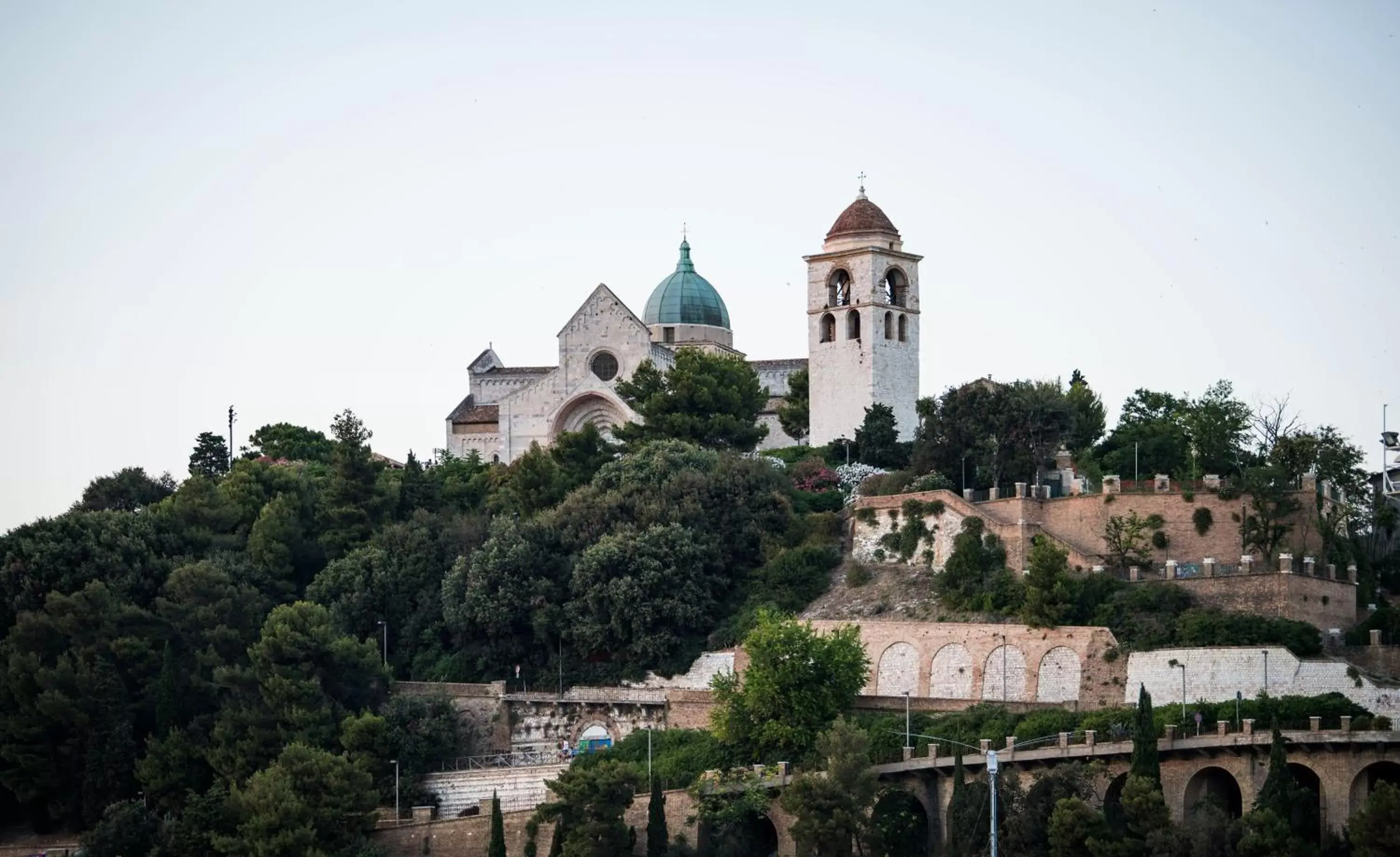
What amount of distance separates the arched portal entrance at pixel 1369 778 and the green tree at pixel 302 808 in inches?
924

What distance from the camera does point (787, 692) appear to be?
208 feet

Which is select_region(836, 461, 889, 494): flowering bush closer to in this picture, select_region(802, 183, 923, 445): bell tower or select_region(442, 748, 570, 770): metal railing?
select_region(802, 183, 923, 445): bell tower

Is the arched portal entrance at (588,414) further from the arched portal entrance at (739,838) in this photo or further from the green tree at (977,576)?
the arched portal entrance at (739,838)

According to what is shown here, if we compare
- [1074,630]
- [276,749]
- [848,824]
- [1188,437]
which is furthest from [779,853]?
[1188,437]

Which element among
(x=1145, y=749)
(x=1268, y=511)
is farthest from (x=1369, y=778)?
(x=1268, y=511)

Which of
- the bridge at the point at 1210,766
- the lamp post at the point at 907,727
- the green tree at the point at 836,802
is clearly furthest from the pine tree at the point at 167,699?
the lamp post at the point at 907,727

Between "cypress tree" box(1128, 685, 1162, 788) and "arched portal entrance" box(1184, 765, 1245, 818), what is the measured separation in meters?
1.84

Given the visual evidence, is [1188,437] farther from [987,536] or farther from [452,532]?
[452,532]

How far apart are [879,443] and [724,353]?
15.5 m

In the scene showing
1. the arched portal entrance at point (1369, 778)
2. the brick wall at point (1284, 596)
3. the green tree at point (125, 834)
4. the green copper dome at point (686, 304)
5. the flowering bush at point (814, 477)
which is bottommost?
the green tree at point (125, 834)

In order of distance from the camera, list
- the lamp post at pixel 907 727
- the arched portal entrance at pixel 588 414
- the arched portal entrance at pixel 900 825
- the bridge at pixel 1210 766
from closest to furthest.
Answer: the bridge at pixel 1210 766
the arched portal entrance at pixel 900 825
the lamp post at pixel 907 727
the arched portal entrance at pixel 588 414

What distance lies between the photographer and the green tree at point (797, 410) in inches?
3455

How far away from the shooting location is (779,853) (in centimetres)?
6209

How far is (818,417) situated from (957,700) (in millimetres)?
20916
